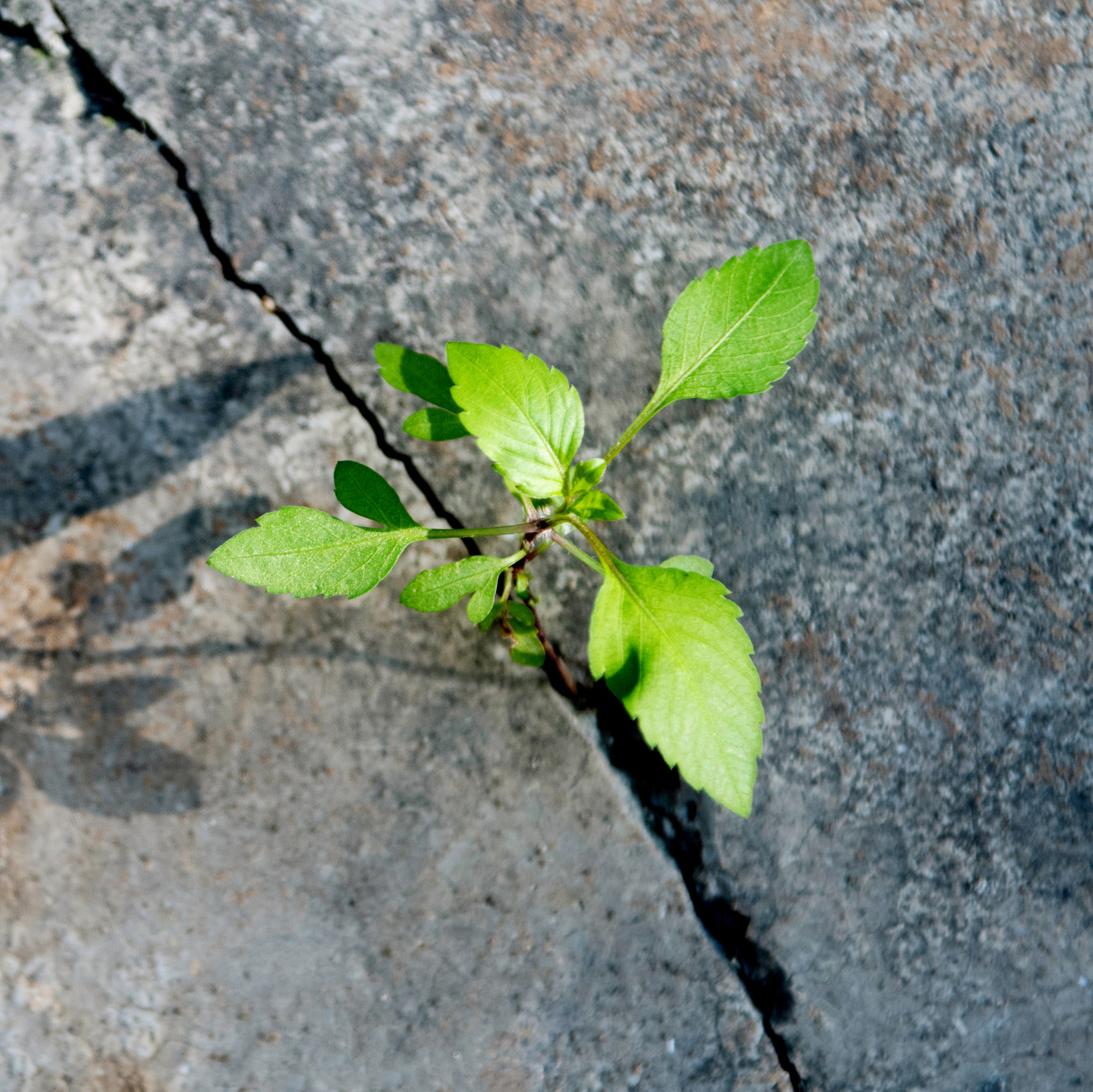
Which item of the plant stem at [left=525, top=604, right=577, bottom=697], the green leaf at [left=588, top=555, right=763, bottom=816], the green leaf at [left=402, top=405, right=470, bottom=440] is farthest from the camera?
the plant stem at [left=525, top=604, right=577, bottom=697]

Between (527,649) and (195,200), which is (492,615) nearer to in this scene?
(527,649)

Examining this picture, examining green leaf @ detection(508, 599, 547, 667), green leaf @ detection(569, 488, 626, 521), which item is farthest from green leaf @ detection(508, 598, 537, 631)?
green leaf @ detection(569, 488, 626, 521)

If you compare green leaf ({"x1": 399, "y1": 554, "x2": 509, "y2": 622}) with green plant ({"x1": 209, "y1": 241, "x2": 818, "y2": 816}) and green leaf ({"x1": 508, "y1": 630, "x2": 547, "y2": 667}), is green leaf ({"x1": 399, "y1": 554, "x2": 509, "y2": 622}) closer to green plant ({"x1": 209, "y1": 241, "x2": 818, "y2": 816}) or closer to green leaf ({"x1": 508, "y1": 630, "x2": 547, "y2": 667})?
green plant ({"x1": 209, "y1": 241, "x2": 818, "y2": 816})

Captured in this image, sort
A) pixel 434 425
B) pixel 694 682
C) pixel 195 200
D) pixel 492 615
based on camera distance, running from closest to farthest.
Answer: pixel 694 682 → pixel 434 425 → pixel 492 615 → pixel 195 200

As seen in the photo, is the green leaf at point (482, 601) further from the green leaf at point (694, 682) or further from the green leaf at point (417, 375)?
the green leaf at point (417, 375)

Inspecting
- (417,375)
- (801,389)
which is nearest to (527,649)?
(417,375)

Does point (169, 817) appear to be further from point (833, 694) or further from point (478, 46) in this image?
point (478, 46)

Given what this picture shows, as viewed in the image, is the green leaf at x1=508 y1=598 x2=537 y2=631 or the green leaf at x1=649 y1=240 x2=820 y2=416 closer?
the green leaf at x1=649 y1=240 x2=820 y2=416
